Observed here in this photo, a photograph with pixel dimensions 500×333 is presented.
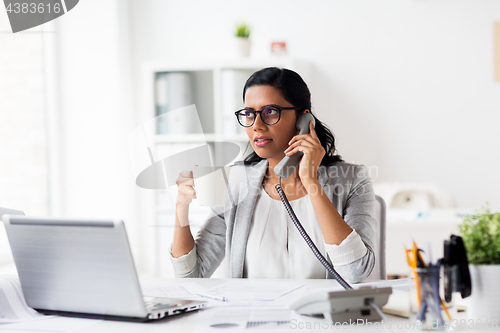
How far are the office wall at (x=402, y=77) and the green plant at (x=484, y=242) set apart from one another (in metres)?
2.31

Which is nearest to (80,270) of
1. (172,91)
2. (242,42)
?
(172,91)

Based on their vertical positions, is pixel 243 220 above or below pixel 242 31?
below

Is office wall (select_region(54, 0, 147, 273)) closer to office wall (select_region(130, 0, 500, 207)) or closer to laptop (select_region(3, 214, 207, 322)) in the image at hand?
office wall (select_region(130, 0, 500, 207))

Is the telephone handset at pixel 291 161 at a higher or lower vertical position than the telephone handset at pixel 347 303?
higher

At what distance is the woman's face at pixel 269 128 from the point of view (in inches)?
55.5

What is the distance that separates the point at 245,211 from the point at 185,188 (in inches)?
9.5

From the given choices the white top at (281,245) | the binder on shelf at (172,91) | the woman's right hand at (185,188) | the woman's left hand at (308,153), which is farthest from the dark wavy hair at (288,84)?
the binder on shelf at (172,91)

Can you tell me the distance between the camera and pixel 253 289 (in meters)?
1.11

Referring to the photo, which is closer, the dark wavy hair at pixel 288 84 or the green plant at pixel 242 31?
the dark wavy hair at pixel 288 84

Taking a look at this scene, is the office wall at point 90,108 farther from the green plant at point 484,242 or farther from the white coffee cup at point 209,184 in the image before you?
the green plant at point 484,242

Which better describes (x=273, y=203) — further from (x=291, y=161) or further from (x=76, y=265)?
(x=76, y=265)

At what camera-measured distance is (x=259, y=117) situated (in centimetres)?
141

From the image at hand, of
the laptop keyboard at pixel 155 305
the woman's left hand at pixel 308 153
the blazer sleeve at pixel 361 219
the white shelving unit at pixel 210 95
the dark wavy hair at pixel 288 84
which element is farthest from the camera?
the white shelving unit at pixel 210 95

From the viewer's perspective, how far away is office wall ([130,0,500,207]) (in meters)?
3.02
